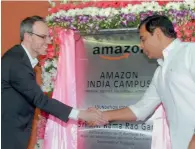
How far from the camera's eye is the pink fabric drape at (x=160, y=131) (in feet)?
11.8

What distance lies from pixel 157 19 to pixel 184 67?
441 millimetres

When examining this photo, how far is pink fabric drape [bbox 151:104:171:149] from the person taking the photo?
3.58m

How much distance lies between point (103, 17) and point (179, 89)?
4.30 feet

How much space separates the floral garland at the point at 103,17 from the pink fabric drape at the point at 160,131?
67cm

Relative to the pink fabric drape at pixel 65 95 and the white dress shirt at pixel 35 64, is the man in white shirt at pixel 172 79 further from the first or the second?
the pink fabric drape at pixel 65 95

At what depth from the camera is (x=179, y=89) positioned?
9.57ft

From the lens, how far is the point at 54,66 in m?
4.19

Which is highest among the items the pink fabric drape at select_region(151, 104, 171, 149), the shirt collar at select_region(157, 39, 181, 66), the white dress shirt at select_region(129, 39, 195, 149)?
the shirt collar at select_region(157, 39, 181, 66)

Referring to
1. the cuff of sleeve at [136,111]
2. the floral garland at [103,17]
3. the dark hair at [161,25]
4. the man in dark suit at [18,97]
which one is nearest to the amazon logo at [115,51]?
the floral garland at [103,17]

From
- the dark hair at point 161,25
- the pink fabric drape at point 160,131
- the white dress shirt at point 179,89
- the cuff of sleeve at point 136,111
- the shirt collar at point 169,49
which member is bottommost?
the pink fabric drape at point 160,131

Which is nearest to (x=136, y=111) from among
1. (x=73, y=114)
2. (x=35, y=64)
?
(x=73, y=114)

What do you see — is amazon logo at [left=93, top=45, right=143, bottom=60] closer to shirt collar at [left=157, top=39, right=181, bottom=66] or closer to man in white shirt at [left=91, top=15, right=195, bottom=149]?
man in white shirt at [left=91, top=15, right=195, bottom=149]

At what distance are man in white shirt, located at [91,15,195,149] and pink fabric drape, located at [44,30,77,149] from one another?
2.93ft

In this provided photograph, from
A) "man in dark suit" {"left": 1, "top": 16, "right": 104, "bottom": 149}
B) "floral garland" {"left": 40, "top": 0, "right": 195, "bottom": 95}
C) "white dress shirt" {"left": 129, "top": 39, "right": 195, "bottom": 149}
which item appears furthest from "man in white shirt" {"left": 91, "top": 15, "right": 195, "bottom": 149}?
"man in dark suit" {"left": 1, "top": 16, "right": 104, "bottom": 149}
